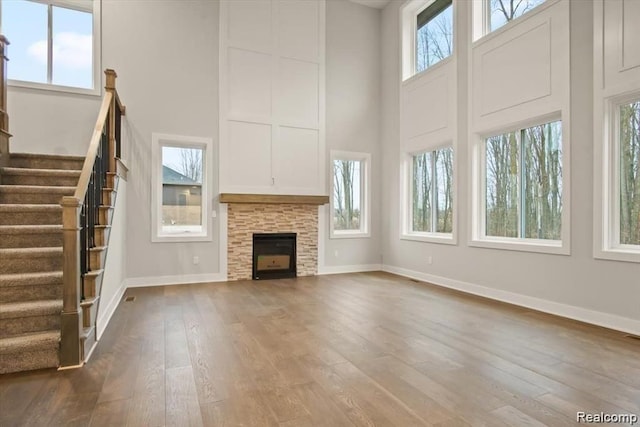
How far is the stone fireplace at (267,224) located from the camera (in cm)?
578

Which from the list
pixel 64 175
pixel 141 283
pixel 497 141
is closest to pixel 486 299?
pixel 497 141

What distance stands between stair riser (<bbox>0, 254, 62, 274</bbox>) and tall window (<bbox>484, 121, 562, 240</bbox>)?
492 centimetres

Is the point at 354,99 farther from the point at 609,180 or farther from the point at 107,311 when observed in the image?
the point at 107,311

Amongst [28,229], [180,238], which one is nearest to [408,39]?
[180,238]

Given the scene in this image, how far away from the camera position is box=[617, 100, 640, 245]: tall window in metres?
3.32

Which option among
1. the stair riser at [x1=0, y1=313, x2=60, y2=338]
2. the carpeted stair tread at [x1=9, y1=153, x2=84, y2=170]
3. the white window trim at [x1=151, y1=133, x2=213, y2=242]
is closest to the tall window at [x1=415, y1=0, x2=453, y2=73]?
the white window trim at [x1=151, y1=133, x2=213, y2=242]

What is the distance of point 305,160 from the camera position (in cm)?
632

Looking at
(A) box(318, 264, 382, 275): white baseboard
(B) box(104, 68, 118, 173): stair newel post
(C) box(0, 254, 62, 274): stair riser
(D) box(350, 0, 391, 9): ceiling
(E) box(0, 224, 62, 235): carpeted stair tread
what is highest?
(D) box(350, 0, 391, 9): ceiling

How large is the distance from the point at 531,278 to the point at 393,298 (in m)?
1.62

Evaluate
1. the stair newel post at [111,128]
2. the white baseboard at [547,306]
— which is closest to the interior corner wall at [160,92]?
the stair newel post at [111,128]

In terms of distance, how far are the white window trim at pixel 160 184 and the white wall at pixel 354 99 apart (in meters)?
2.11

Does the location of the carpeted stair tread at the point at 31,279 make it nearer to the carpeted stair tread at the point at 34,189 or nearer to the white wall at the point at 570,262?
the carpeted stair tread at the point at 34,189

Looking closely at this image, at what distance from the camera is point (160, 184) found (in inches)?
214

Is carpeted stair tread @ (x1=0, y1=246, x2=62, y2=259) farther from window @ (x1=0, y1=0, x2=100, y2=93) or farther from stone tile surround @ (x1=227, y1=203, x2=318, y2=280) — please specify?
window @ (x1=0, y1=0, x2=100, y2=93)
